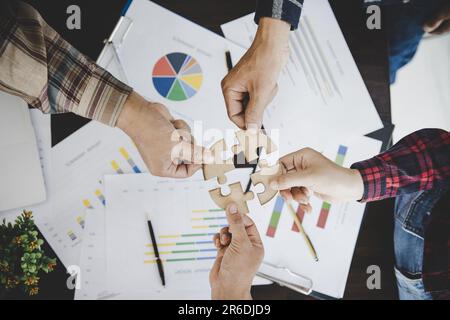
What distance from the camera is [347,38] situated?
1.04 meters

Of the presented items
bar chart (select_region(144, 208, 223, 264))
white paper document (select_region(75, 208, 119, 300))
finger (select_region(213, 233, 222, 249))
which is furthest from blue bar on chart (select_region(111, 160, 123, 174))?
finger (select_region(213, 233, 222, 249))

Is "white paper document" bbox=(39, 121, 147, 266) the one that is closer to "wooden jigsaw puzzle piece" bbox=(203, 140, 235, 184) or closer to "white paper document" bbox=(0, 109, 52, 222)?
"white paper document" bbox=(0, 109, 52, 222)

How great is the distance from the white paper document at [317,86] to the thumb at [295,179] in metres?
0.13

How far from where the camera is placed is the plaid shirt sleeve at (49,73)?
0.81 meters

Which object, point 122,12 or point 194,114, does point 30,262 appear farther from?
point 122,12

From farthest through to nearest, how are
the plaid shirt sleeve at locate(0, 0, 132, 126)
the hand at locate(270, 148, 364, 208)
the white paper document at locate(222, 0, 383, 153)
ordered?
the white paper document at locate(222, 0, 383, 153)
the hand at locate(270, 148, 364, 208)
the plaid shirt sleeve at locate(0, 0, 132, 126)

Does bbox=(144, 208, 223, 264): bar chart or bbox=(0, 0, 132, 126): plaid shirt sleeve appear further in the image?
bbox=(144, 208, 223, 264): bar chart

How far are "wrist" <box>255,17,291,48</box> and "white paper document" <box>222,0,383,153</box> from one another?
3.8 inches

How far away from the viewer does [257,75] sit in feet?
2.95

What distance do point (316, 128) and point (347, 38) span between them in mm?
284

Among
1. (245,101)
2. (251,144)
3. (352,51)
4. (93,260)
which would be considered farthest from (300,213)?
(93,260)

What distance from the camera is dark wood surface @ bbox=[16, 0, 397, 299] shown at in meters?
1.00

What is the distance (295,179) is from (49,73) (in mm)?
668
